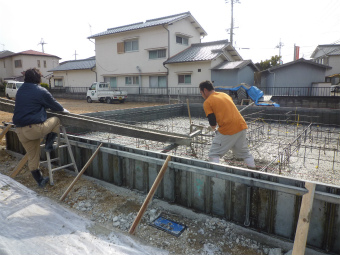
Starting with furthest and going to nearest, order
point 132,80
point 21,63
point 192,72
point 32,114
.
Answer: point 21,63
point 132,80
point 192,72
point 32,114

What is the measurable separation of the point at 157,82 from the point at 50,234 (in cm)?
1981

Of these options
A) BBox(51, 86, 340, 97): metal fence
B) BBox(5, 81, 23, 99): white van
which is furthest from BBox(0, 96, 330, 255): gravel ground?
BBox(5, 81, 23, 99): white van

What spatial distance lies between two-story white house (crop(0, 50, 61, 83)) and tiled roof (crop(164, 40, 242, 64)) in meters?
23.6

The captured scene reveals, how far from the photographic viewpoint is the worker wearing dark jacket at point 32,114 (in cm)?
385

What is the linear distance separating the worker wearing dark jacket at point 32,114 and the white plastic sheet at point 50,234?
95 cm

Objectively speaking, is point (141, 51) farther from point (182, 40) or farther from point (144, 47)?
point (182, 40)

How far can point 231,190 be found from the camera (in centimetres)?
310

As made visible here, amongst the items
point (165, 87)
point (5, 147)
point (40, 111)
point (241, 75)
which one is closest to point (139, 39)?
point (165, 87)

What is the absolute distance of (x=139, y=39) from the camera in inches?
867

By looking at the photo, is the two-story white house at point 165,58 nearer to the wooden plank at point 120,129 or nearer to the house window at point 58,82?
the house window at point 58,82

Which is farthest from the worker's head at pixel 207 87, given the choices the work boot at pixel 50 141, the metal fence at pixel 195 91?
the metal fence at pixel 195 91

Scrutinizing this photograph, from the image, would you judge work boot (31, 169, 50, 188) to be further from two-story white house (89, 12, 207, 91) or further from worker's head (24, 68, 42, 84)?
two-story white house (89, 12, 207, 91)

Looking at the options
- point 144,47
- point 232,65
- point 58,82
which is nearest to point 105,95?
point 144,47

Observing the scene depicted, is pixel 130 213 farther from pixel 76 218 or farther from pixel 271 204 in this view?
Result: pixel 271 204
